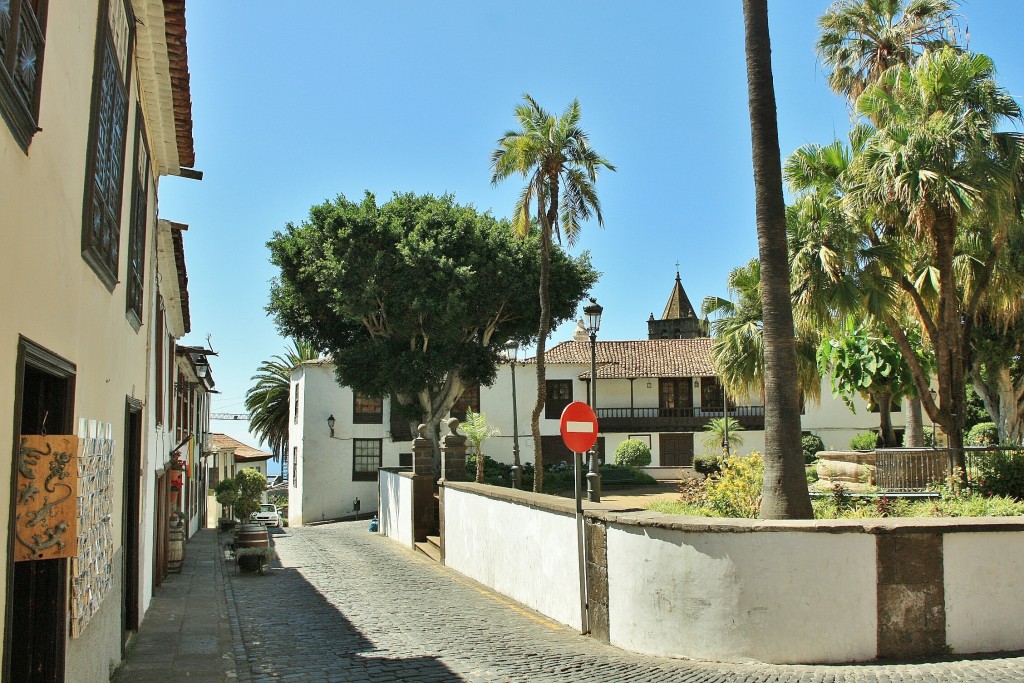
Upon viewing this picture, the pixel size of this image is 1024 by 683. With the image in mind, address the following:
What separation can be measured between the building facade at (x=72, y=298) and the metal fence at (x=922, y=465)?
1072 centimetres

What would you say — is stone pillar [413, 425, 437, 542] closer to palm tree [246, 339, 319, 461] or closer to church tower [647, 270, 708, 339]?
palm tree [246, 339, 319, 461]

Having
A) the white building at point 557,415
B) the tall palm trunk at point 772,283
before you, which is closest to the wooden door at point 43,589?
the tall palm trunk at point 772,283

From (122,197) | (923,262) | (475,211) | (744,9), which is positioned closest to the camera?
(122,197)

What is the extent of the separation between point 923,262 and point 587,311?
6449 mm

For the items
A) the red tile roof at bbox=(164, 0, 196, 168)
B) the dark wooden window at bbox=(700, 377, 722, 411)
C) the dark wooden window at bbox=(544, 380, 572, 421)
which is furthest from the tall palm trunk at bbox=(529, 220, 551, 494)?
the dark wooden window at bbox=(700, 377, 722, 411)

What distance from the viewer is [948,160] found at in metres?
12.6

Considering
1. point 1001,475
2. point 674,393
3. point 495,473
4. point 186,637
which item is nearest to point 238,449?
point 495,473

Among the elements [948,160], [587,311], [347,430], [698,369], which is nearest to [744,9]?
[948,160]

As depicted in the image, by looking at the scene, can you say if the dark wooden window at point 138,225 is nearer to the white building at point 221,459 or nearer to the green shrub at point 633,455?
the white building at point 221,459

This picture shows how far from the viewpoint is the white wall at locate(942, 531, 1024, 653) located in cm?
741

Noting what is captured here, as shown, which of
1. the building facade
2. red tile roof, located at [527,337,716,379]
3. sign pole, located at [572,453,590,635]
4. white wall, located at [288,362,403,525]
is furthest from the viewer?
red tile roof, located at [527,337,716,379]

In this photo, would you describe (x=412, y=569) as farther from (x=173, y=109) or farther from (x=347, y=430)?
(x=347, y=430)

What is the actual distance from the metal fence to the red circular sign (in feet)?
18.7

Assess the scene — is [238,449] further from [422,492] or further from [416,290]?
[422,492]
